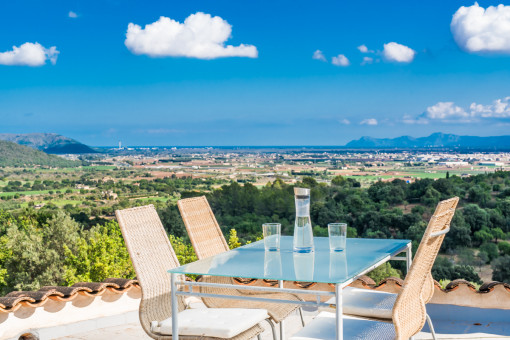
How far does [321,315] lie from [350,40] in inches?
1142

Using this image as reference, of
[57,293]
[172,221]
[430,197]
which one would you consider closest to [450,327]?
[57,293]

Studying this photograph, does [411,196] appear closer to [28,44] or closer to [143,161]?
[143,161]

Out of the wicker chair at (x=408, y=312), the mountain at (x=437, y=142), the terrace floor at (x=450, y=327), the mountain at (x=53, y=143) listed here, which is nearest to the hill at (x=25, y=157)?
the mountain at (x=53, y=143)

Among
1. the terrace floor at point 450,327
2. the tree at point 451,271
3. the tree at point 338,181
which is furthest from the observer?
the tree at point 338,181

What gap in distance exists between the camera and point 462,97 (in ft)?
80.4

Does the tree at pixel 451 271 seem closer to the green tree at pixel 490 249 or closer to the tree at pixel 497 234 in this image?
the green tree at pixel 490 249

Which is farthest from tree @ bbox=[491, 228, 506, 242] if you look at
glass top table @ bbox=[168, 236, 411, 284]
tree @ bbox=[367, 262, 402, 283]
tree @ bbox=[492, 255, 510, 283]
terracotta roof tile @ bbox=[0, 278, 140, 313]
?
terracotta roof tile @ bbox=[0, 278, 140, 313]

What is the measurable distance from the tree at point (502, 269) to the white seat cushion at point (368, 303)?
12060mm

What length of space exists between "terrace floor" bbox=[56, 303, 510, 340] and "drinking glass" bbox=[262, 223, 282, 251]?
98 cm

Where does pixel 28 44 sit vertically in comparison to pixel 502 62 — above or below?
above

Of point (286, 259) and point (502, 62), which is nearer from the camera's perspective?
point (286, 259)

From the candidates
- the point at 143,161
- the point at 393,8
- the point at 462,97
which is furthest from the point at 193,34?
the point at 462,97

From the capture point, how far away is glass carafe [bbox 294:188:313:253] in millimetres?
2953

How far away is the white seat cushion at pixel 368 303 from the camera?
8.82 ft
